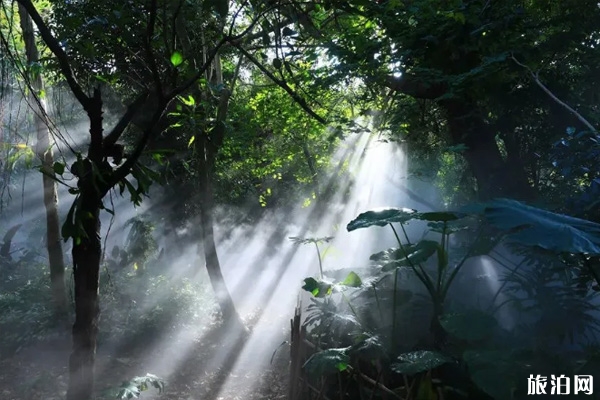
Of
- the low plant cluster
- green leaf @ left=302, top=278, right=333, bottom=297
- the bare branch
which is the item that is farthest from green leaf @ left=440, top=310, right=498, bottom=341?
the bare branch

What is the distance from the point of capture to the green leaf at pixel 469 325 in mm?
3416

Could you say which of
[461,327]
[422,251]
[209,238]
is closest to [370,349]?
[461,327]

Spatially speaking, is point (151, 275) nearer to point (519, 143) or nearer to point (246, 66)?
point (246, 66)

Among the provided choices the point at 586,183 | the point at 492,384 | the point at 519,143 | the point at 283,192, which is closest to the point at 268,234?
the point at 283,192

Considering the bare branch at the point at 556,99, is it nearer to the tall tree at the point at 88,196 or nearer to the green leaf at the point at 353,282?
the green leaf at the point at 353,282

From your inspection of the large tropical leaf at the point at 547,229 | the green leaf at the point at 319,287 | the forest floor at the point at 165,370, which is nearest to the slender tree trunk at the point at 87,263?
the green leaf at the point at 319,287

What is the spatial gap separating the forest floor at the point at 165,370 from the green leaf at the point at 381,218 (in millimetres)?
3292

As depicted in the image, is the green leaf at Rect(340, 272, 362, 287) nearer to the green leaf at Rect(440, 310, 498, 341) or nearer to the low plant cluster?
the low plant cluster

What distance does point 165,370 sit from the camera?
7.35 meters

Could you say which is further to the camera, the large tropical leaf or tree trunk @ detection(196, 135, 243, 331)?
tree trunk @ detection(196, 135, 243, 331)

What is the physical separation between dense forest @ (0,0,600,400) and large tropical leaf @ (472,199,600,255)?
2 centimetres

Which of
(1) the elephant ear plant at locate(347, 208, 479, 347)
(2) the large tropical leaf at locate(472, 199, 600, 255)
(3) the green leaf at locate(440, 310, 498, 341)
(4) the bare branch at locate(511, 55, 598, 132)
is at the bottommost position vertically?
(3) the green leaf at locate(440, 310, 498, 341)

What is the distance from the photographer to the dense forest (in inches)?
113

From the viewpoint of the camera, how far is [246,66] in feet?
37.7
